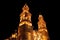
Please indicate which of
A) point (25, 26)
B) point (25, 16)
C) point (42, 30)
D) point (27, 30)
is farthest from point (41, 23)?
point (27, 30)

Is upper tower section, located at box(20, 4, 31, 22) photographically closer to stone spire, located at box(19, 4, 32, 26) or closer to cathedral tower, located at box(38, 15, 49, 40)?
stone spire, located at box(19, 4, 32, 26)

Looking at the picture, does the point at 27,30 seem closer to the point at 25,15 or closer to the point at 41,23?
the point at 25,15

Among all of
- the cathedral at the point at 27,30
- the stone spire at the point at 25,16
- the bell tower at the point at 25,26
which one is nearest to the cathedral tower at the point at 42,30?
the cathedral at the point at 27,30

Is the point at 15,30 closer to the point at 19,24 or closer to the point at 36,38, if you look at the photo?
the point at 19,24

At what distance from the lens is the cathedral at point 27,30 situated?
45481mm

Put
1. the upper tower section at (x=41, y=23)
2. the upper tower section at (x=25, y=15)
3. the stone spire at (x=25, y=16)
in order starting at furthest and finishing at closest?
the upper tower section at (x=41, y=23)
the upper tower section at (x=25, y=15)
the stone spire at (x=25, y=16)

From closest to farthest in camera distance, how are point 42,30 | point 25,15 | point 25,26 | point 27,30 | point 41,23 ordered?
point 27,30
point 25,26
point 25,15
point 42,30
point 41,23

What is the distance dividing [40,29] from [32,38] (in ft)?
24.8

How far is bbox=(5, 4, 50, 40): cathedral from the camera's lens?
45481 mm

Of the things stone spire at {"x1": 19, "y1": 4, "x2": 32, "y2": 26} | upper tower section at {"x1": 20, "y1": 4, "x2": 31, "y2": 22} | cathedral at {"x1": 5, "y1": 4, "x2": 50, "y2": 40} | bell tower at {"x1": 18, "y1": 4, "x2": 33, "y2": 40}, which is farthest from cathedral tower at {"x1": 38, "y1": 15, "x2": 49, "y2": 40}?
upper tower section at {"x1": 20, "y1": 4, "x2": 31, "y2": 22}

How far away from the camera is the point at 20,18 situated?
173ft

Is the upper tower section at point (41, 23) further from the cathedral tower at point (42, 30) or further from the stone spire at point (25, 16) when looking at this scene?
the stone spire at point (25, 16)

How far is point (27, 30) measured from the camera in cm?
4666

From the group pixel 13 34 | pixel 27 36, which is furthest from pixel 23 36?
pixel 13 34
